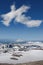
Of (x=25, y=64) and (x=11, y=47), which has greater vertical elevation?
(x=11, y=47)

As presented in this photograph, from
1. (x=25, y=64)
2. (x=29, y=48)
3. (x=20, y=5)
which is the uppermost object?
(x=20, y=5)

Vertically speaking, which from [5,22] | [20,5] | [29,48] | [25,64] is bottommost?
[25,64]

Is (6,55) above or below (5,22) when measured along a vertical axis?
below

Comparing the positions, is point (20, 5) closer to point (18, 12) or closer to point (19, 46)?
point (18, 12)

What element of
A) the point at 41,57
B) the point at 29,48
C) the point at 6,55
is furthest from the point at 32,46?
the point at 6,55

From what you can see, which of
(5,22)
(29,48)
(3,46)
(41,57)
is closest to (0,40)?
(3,46)

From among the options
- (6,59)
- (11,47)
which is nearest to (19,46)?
(11,47)

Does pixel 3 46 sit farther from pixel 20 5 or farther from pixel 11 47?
pixel 20 5

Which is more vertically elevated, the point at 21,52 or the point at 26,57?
the point at 21,52
